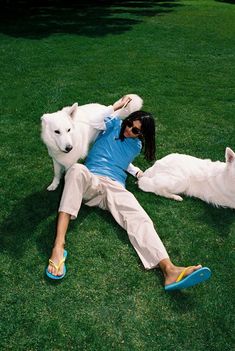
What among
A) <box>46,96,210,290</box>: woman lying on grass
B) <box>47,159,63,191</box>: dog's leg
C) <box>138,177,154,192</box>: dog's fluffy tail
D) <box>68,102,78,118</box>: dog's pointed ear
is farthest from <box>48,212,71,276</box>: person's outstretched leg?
<box>138,177,154,192</box>: dog's fluffy tail

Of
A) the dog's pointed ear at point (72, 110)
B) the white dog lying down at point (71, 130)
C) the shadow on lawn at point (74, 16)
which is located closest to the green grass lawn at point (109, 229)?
the white dog lying down at point (71, 130)

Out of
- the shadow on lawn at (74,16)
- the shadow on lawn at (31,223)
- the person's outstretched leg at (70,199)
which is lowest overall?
the shadow on lawn at (74,16)

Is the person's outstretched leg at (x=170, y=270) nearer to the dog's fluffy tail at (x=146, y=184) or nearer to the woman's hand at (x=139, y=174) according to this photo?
the dog's fluffy tail at (x=146, y=184)

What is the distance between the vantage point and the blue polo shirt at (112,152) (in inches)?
191

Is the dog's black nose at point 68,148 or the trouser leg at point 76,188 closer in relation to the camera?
the trouser leg at point 76,188

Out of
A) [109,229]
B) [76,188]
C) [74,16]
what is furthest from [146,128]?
[74,16]

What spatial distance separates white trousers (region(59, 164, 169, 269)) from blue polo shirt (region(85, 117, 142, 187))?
0.19m

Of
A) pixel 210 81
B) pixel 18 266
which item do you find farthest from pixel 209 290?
pixel 210 81

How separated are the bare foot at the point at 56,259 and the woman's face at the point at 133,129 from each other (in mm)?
1604

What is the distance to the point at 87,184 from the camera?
4.39 meters

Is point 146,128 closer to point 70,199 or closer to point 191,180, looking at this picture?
point 191,180

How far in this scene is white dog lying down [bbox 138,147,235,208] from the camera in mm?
4871

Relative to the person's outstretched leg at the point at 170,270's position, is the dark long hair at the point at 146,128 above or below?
above

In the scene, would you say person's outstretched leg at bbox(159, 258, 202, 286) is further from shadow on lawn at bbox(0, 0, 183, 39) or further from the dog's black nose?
shadow on lawn at bbox(0, 0, 183, 39)
